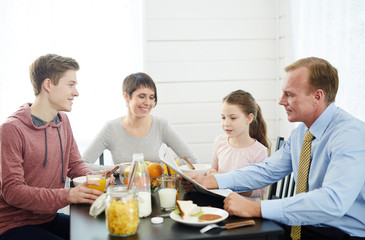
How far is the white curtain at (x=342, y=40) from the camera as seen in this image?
2.42m

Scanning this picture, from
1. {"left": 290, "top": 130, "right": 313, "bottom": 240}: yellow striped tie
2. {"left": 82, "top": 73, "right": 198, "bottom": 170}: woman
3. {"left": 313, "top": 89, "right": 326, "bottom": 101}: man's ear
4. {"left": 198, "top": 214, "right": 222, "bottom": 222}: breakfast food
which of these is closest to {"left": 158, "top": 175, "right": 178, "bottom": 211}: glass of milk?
{"left": 198, "top": 214, "right": 222, "bottom": 222}: breakfast food

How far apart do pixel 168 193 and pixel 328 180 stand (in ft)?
1.88

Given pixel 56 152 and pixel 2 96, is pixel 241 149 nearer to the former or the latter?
pixel 56 152

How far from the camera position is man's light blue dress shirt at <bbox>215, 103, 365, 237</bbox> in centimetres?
127

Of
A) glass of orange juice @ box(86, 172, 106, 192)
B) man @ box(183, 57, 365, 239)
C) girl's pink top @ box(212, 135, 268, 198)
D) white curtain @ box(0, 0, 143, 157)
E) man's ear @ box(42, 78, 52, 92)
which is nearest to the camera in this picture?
man @ box(183, 57, 365, 239)

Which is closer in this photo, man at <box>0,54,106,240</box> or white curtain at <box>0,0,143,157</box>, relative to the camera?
man at <box>0,54,106,240</box>

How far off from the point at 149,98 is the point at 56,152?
88 centimetres

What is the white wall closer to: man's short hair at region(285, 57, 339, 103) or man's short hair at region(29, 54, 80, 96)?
man's short hair at region(29, 54, 80, 96)

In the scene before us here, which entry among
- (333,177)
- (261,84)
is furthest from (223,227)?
(261,84)

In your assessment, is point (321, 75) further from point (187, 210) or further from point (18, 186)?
point (18, 186)

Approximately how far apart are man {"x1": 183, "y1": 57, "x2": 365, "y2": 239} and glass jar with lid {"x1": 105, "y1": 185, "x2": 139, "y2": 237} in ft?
1.16

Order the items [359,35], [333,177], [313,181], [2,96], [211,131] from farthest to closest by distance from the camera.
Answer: [211,131] → [2,96] → [359,35] → [313,181] → [333,177]

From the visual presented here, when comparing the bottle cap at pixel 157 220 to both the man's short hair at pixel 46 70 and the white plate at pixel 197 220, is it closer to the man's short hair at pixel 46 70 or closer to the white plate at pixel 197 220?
the white plate at pixel 197 220

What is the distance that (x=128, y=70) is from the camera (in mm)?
3203
